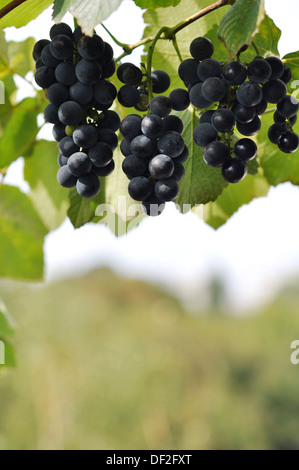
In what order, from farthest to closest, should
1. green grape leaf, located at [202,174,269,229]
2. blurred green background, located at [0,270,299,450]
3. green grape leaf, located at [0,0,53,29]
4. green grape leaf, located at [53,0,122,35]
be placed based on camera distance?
blurred green background, located at [0,270,299,450]
green grape leaf, located at [202,174,269,229]
green grape leaf, located at [0,0,53,29]
green grape leaf, located at [53,0,122,35]

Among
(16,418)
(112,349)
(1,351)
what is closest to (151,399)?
(112,349)

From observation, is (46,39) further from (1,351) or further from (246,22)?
(1,351)

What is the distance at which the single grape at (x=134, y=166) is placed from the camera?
32cm

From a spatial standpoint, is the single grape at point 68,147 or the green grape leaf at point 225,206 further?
the green grape leaf at point 225,206

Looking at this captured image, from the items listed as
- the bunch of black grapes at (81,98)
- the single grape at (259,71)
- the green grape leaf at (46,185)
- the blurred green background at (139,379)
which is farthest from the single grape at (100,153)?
the blurred green background at (139,379)

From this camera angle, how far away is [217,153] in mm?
315

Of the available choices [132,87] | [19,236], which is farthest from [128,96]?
[19,236]

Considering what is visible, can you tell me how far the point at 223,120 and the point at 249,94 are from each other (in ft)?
0.07

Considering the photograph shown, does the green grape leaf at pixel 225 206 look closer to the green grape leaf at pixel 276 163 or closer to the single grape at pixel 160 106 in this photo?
the green grape leaf at pixel 276 163

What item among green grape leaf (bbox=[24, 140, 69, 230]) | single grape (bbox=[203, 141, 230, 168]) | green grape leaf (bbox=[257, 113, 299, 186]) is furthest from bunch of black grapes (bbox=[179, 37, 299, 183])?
green grape leaf (bbox=[24, 140, 69, 230])

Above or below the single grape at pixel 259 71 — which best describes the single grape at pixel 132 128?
below

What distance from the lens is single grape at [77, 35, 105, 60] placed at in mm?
306

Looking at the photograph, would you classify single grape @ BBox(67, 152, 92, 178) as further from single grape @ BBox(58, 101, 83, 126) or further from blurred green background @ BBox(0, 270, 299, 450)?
blurred green background @ BBox(0, 270, 299, 450)

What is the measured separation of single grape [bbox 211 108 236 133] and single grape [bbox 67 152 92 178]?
0.28ft
